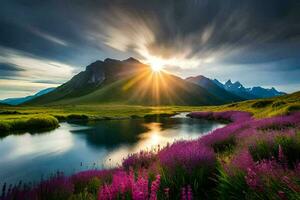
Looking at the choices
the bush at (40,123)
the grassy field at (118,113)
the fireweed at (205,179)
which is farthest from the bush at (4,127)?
the fireweed at (205,179)

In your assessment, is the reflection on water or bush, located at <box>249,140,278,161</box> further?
the reflection on water

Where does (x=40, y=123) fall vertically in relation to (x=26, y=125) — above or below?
above

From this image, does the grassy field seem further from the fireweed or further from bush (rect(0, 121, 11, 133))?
the fireweed

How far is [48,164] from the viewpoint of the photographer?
19484 millimetres

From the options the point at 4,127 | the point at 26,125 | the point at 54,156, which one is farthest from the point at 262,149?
the point at 26,125

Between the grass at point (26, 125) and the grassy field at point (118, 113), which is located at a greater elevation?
the grassy field at point (118, 113)

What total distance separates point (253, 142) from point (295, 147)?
56.9 inches

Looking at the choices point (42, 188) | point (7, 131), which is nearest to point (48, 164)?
point (42, 188)

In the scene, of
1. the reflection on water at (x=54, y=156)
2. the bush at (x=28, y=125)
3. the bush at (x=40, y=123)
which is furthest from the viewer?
the bush at (x=40, y=123)

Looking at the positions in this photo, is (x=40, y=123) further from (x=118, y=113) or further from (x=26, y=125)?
(x=118, y=113)

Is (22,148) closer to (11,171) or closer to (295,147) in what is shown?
(11,171)

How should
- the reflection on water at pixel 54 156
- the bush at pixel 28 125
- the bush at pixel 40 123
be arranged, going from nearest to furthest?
1. the reflection on water at pixel 54 156
2. the bush at pixel 28 125
3. the bush at pixel 40 123

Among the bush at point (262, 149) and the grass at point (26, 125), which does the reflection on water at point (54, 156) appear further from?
the bush at point (262, 149)

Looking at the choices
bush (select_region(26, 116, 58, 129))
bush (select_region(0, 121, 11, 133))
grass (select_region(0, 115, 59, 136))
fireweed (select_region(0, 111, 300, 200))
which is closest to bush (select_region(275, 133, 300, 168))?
fireweed (select_region(0, 111, 300, 200))
